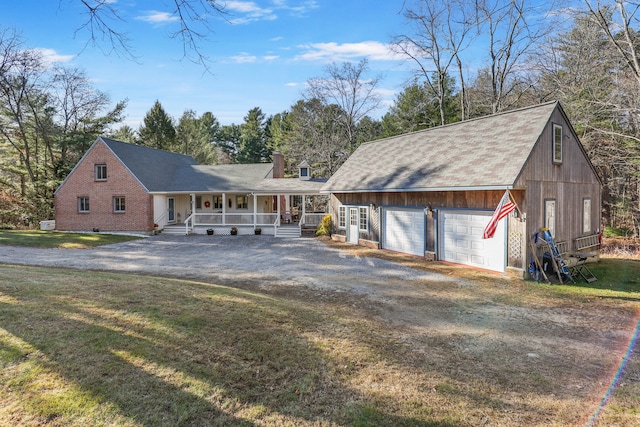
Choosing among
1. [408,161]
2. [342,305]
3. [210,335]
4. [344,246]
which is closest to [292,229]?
[344,246]

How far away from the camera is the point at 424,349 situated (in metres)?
5.34

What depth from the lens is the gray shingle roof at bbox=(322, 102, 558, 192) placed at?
38.0 ft

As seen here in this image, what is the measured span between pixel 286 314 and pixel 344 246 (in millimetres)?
11756

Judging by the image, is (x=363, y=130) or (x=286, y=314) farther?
(x=363, y=130)

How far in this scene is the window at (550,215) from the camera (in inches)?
462

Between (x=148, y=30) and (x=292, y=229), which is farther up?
(x=148, y=30)

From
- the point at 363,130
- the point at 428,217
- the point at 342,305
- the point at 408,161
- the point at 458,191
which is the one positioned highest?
the point at 363,130

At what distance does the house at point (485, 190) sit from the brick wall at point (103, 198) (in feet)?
47.8

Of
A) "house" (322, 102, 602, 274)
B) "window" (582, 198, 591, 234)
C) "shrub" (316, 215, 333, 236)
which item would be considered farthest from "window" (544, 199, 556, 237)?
"shrub" (316, 215, 333, 236)

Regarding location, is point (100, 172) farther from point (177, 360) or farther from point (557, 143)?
point (557, 143)

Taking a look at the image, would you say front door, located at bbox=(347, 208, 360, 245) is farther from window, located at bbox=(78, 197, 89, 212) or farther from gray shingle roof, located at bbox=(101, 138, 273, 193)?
window, located at bbox=(78, 197, 89, 212)

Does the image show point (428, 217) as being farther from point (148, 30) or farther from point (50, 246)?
point (50, 246)

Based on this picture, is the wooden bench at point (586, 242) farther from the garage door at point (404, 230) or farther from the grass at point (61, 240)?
the grass at point (61, 240)

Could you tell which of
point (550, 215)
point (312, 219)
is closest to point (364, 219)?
point (312, 219)
